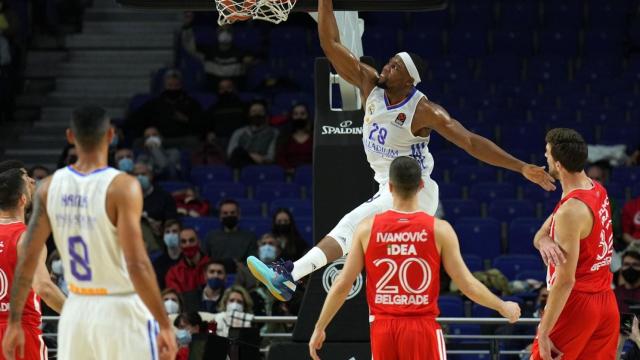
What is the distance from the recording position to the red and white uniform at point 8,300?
298 inches

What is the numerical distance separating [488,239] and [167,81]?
5.25 m

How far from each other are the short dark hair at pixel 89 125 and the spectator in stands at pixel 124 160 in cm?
847

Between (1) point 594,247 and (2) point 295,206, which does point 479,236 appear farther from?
(1) point 594,247

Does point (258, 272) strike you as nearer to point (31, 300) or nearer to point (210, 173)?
point (31, 300)

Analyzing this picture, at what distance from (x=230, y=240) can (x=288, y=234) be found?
27.6 inches

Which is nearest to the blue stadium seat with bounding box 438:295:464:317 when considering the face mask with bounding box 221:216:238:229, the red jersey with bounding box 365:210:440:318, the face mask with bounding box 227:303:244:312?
the face mask with bounding box 227:303:244:312

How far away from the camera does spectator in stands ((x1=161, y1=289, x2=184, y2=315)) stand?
1145 centimetres

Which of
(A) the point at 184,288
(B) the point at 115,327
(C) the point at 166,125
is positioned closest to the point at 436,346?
(B) the point at 115,327

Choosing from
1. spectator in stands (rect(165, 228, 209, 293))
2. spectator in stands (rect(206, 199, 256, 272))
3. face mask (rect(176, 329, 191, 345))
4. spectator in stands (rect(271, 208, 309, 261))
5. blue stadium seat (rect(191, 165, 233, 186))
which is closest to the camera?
face mask (rect(176, 329, 191, 345))

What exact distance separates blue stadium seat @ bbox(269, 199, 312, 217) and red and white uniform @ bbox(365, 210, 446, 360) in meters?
7.69

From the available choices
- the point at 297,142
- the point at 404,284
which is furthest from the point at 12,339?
the point at 297,142

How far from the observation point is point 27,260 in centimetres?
636

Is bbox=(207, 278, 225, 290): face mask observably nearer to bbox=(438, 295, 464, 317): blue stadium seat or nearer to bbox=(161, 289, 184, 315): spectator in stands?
bbox=(161, 289, 184, 315): spectator in stands

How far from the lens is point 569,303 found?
285 inches
